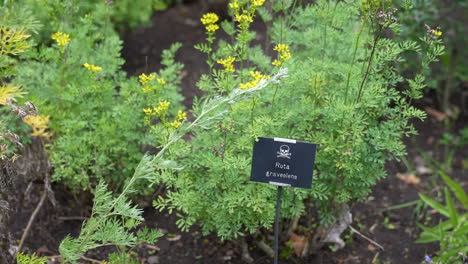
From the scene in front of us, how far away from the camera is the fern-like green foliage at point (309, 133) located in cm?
228

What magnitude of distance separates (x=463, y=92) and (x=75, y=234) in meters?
3.85

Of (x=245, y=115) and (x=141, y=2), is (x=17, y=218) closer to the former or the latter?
(x=245, y=115)

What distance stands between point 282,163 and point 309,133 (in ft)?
1.00

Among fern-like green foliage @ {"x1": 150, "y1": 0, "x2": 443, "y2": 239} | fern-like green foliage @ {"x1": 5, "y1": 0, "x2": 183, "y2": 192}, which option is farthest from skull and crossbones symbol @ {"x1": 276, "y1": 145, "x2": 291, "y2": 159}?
fern-like green foliage @ {"x1": 5, "y1": 0, "x2": 183, "y2": 192}

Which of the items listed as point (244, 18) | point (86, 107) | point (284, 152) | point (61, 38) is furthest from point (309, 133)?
point (61, 38)

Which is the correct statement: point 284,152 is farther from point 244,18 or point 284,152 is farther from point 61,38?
point 61,38

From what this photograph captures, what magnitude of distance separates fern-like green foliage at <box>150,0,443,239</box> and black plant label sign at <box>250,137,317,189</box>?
0.06 meters

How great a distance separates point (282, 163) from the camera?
222cm

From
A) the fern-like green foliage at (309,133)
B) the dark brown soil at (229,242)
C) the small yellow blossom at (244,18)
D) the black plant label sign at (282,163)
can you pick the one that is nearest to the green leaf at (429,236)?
the dark brown soil at (229,242)

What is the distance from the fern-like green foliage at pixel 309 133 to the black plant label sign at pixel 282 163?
0.21 feet

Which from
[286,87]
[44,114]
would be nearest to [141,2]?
[44,114]

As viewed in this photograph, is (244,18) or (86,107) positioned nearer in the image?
(244,18)

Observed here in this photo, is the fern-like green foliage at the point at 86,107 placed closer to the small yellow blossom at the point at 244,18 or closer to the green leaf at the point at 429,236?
the small yellow blossom at the point at 244,18

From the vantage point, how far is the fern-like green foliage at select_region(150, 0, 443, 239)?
228 centimetres
